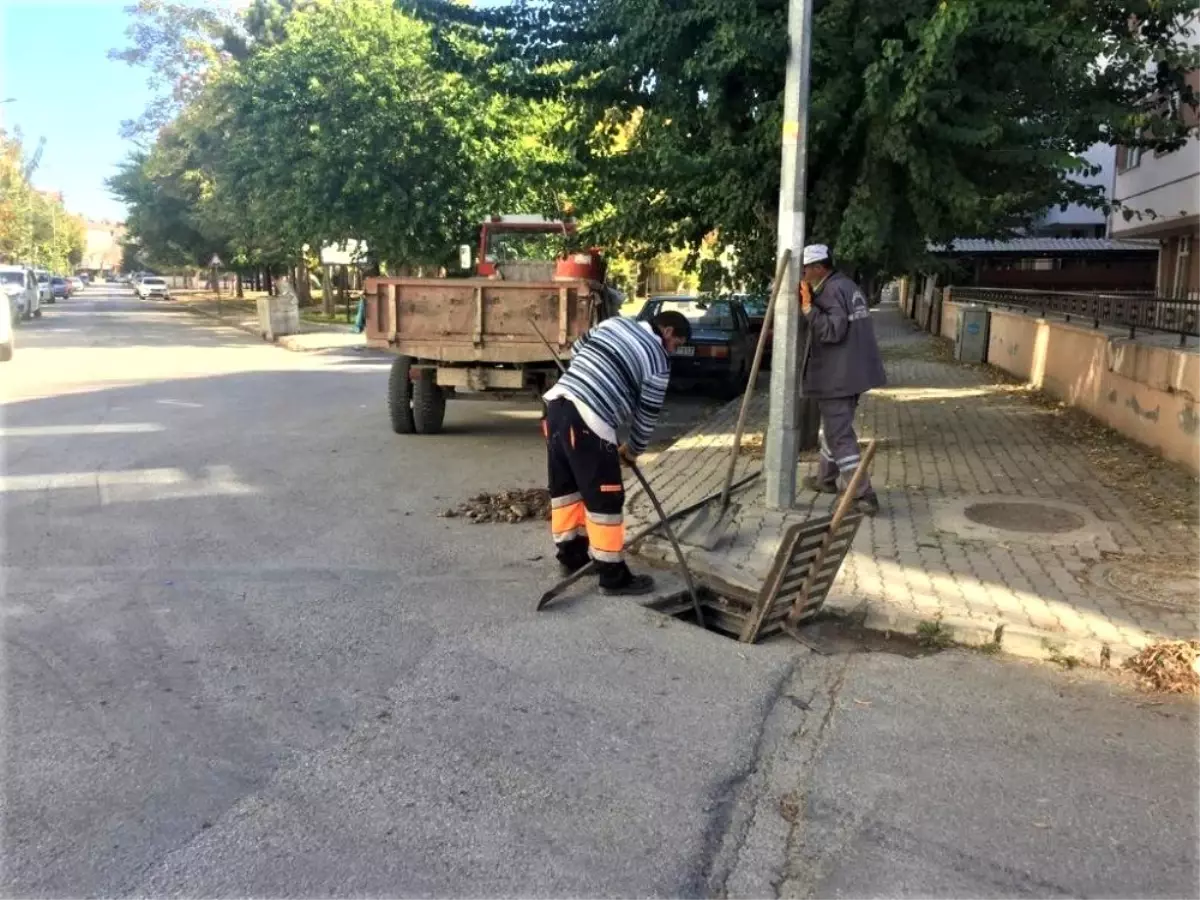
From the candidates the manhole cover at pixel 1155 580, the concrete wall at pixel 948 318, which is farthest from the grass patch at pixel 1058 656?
the concrete wall at pixel 948 318

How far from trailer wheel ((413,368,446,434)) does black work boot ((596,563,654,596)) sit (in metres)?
5.36

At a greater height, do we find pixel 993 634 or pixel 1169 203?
pixel 1169 203

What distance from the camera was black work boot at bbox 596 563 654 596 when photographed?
5.46 metres

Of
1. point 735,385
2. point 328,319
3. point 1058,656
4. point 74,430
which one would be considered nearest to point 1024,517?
point 1058,656

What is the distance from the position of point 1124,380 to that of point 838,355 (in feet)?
14.9

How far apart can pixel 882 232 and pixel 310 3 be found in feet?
91.2

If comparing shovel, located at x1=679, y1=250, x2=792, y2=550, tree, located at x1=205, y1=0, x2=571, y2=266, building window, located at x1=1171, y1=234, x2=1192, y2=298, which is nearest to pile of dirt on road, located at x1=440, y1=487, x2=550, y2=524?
shovel, located at x1=679, y1=250, x2=792, y2=550

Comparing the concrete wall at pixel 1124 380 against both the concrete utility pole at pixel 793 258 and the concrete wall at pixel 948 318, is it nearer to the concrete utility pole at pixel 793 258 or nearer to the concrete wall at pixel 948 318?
the concrete utility pole at pixel 793 258

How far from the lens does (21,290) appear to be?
32.8m

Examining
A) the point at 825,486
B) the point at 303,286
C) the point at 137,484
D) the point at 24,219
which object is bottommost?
the point at 137,484

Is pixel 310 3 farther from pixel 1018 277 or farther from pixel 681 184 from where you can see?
pixel 681 184

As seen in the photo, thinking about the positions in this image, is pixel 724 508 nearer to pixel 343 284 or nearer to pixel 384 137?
pixel 384 137

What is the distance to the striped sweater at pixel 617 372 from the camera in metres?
5.41

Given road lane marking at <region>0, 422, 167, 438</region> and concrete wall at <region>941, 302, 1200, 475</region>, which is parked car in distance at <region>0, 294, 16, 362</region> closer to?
road lane marking at <region>0, 422, 167, 438</region>
